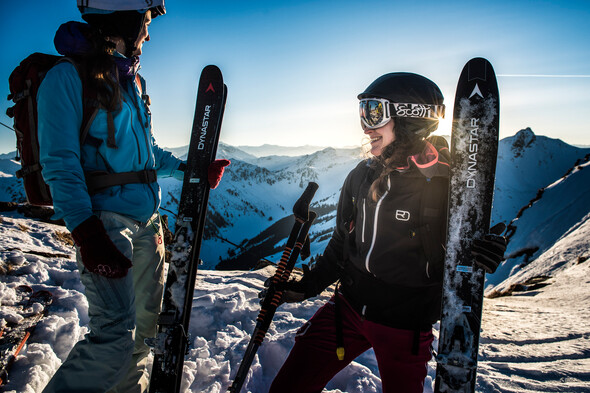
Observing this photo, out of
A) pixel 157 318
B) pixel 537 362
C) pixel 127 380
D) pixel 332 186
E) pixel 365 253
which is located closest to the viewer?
pixel 365 253

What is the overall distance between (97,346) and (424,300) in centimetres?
232

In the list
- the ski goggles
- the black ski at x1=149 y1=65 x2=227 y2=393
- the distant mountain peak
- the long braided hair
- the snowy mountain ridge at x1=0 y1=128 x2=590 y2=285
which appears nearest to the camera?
the long braided hair

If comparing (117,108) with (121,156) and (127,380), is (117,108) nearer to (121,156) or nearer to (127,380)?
(121,156)

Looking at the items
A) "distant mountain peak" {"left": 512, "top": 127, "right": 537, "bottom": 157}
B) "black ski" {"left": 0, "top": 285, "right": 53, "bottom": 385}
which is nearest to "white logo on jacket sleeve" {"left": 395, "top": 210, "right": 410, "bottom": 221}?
"black ski" {"left": 0, "top": 285, "right": 53, "bottom": 385}

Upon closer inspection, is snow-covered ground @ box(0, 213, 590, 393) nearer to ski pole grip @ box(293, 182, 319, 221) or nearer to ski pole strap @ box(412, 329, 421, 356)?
ski pole strap @ box(412, 329, 421, 356)

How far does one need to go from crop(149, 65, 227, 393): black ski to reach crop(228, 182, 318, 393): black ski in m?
0.58

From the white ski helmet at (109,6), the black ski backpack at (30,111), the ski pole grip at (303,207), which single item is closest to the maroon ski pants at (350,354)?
the ski pole grip at (303,207)

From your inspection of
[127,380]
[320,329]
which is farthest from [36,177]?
[320,329]

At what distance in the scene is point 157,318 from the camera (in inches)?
107

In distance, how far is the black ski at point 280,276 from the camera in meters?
2.67

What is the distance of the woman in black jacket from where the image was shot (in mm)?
2072

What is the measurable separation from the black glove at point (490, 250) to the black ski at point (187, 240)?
2460mm

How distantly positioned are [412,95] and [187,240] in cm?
247

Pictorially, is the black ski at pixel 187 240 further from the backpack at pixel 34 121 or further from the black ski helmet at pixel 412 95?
the black ski helmet at pixel 412 95
